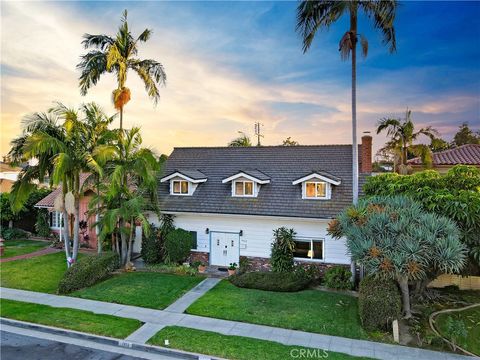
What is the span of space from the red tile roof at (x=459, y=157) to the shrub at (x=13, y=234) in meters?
32.4

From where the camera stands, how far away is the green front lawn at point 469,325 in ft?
33.4

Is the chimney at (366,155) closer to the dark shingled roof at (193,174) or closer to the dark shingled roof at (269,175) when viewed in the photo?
the dark shingled roof at (269,175)

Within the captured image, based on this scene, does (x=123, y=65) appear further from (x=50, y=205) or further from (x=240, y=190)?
(x=50, y=205)

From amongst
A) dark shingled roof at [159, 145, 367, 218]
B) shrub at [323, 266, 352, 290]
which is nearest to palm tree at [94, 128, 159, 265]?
dark shingled roof at [159, 145, 367, 218]

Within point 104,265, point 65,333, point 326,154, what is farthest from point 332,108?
point 65,333

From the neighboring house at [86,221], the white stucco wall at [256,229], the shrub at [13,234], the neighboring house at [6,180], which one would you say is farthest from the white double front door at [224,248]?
the neighboring house at [6,180]

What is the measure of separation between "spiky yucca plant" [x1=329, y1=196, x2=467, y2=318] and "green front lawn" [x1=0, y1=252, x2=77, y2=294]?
44.6ft

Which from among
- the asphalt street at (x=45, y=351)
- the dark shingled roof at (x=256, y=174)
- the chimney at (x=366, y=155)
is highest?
the chimney at (x=366, y=155)

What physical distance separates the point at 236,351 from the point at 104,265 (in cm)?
967

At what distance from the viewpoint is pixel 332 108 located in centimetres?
2211

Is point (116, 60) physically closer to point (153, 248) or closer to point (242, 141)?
point (153, 248)

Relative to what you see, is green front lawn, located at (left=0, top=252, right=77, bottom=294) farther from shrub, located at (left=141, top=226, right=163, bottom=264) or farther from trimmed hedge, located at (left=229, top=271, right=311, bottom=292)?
trimmed hedge, located at (left=229, top=271, right=311, bottom=292)

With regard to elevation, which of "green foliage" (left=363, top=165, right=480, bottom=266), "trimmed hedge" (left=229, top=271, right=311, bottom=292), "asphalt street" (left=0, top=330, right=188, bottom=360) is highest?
"green foliage" (left=363, top=165, right=480, bottom=266)

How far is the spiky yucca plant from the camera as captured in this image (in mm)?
10459
